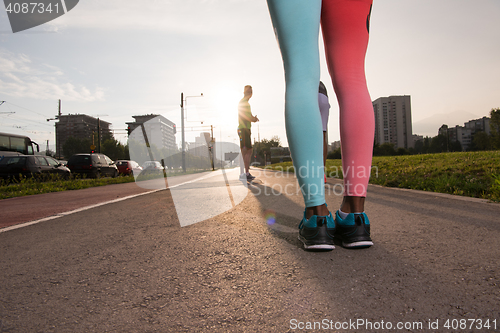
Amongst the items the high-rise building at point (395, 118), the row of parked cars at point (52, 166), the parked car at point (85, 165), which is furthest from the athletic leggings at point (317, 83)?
the high-rise building at point (395, 118)

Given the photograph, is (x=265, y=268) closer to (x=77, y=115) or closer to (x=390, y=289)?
(x=390, y=289)

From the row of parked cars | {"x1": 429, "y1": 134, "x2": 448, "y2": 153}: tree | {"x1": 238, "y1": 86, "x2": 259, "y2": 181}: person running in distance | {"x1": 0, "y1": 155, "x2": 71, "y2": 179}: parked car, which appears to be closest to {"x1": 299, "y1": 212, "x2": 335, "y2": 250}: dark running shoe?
{"x1": 238, "y1": 86, "x2": 259, "y2": 181}: person running in distance

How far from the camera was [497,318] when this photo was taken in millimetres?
709

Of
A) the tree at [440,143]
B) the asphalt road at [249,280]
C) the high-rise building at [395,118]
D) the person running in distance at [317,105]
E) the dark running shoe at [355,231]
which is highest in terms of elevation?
the high-rise building at [395,118]

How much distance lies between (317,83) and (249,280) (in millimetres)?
1055

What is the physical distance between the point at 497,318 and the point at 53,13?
21.8 feet

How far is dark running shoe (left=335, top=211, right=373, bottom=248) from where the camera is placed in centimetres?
132

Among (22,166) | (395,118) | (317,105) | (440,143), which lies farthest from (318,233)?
(395,118)

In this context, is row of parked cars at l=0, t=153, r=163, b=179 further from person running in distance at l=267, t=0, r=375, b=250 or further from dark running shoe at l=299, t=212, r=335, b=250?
dark running shoe at l=299, t=212, r=335, b=250

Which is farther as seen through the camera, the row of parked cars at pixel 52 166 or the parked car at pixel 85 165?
A: the parked car at pixel 85 165

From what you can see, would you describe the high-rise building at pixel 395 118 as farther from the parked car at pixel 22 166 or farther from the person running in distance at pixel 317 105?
the person running in distance at pixel 317 105

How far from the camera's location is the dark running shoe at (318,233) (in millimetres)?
1289

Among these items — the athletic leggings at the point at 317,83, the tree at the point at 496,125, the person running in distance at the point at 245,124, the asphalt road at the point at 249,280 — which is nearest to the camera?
the asphalt road at the point at 249,280

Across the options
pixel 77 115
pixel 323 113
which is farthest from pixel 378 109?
pixel 323 113
